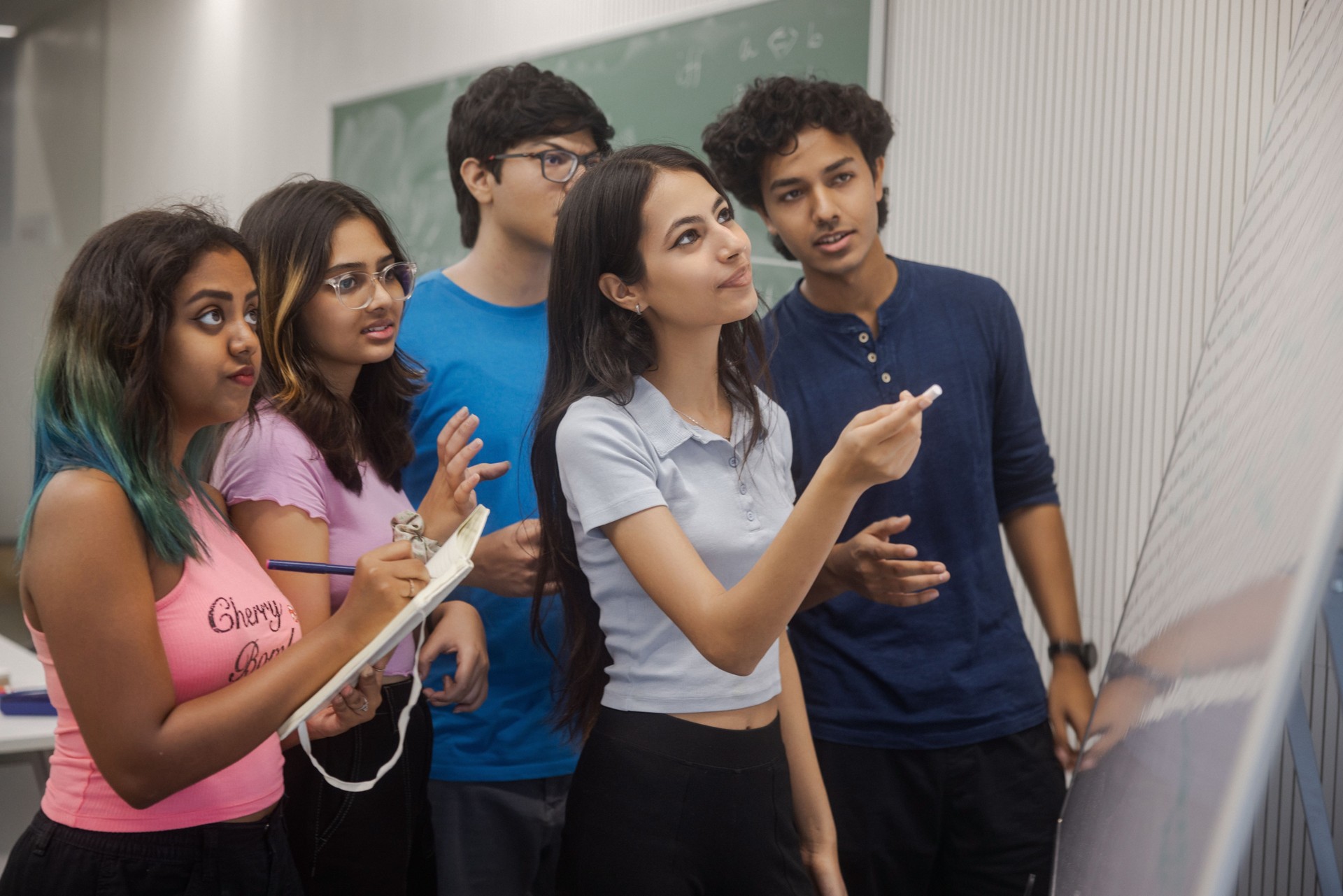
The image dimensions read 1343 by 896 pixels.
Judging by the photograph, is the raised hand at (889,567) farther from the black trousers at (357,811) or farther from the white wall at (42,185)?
the white wall at (42,185)

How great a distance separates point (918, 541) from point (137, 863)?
3.45 feet

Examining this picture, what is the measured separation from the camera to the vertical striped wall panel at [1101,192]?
1.80 m

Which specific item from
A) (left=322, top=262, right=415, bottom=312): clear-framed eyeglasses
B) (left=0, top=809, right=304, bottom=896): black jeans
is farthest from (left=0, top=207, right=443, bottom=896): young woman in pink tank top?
(left=322, top=262, right=415, bottom=312): clear-framed eyeglasses

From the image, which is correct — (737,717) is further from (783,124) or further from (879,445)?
(783,124)

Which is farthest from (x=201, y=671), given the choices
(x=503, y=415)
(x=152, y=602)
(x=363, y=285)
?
(x=503, y=415)

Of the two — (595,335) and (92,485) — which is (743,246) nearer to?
(595,335)

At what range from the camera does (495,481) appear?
5.38 ft

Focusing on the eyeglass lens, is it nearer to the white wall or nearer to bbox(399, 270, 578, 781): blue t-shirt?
bbox(399, 270, 578, 781): blue t-shirt

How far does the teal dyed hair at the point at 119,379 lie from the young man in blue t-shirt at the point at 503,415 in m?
0.48

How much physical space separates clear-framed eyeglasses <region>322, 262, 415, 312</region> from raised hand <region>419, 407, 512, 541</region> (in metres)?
0.24

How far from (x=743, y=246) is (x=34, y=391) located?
739 mm

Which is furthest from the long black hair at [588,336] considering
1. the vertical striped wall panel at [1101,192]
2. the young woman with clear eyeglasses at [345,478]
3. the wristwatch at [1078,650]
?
the vertical striped wall panel at [1101,192]

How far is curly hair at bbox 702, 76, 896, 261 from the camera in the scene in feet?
5.52

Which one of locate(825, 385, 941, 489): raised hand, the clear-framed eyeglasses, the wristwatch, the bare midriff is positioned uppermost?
the clear-framed eyeglasses
